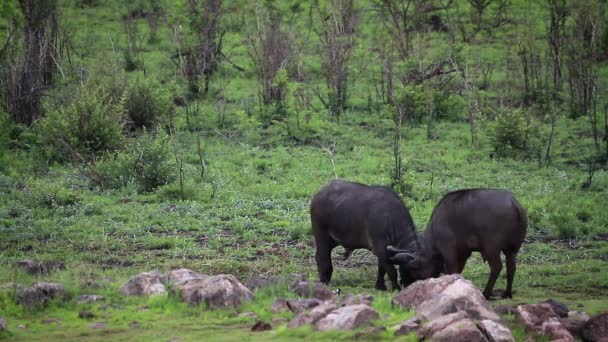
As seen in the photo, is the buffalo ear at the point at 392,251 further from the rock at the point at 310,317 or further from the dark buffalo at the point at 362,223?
the rock at the point at 310,317

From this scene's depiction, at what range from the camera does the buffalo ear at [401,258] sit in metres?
11.5

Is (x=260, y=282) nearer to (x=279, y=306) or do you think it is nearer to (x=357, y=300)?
(x=279, y=306)

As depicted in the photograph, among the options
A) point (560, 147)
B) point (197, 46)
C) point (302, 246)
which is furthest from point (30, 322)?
point (197, 46)

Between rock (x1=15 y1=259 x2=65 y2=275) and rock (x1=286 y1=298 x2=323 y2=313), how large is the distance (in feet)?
10.6

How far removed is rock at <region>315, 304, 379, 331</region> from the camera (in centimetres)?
920

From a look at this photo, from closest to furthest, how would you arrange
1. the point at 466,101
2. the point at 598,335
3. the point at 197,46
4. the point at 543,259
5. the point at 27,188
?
the point at 598,335, the point at 543,259, the point at 27,188, the point at 466,101, the point at 197,46

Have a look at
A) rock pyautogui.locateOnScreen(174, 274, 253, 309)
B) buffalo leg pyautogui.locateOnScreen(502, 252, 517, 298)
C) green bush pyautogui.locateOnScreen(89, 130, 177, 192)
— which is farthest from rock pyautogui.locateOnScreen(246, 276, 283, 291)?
green bush pyautogui.locateOnScreen(89, 130, 177, 192)

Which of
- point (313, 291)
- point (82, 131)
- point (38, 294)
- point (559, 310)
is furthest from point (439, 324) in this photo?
point (82, 131)

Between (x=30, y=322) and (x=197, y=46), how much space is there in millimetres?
16719

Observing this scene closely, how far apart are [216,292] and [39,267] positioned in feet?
8.57

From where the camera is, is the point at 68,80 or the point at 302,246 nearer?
the point at 302,246

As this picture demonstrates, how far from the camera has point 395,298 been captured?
10016 mm

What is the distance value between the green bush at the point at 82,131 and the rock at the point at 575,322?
1211 cm

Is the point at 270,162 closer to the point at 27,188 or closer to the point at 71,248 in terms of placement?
the point at 27,188
